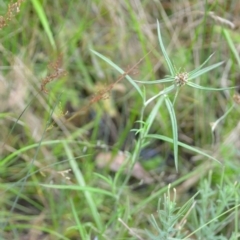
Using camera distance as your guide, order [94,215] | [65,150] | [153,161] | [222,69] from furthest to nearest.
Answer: [222,69], [153,161], [65,150], [94,215]

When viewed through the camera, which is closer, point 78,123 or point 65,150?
point 65,150

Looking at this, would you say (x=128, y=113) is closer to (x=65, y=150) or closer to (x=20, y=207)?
(x=65, y=150)

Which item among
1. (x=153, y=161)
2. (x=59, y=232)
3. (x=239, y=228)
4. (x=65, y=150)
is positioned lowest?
(x=239, y=228)

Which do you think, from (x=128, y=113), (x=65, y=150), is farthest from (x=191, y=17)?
(x=65, y=150)

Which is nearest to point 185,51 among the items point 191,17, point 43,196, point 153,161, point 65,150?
point 191,17

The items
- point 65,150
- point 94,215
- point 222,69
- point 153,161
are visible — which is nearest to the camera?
point 94,215

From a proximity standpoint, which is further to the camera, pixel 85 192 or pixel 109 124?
pixel 109 124

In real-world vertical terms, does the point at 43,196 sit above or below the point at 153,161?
above

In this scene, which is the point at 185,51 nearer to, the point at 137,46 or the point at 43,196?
the point at 137,46
